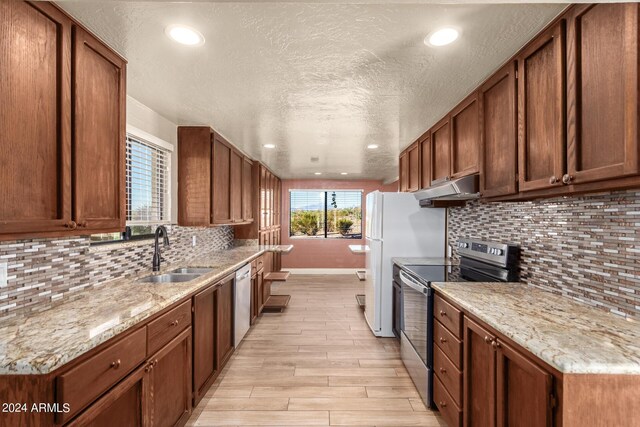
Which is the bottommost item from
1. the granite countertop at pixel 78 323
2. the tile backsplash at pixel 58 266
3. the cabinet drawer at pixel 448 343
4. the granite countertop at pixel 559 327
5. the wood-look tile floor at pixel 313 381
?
the wood-look tile floor at pixel 313 381

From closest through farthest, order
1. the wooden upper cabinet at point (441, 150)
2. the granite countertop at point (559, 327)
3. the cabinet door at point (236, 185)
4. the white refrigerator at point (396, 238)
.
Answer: the granite countertop at point (559, 327), the wooden upper cabinet at point (441, 150), the white refrigerator at point (396, 238), the cabinet door at point (236, 185)

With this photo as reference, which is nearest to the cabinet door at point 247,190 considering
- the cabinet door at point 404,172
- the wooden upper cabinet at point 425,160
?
the cabinet door at point 404,172

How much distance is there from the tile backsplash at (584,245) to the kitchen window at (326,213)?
16.8ft

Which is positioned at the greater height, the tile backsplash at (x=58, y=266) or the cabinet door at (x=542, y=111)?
the cabinet door at (x=542, y=111)

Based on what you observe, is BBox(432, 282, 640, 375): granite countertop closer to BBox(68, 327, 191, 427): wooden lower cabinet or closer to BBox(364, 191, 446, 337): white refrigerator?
BBox(364, 191, 446, 337): white refrigerator

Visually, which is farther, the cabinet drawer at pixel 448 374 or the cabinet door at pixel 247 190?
the cabinet door at pixel 247 190

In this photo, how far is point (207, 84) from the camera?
6.93 feet

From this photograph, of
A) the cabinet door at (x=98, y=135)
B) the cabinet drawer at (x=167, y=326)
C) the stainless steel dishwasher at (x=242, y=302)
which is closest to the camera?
the cabinet door at (x=98, y=135)

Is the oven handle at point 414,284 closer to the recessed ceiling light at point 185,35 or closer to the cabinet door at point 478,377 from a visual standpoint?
the cabinet door at point 478,377

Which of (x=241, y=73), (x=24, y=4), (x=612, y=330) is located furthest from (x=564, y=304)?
(x=24, y=4)

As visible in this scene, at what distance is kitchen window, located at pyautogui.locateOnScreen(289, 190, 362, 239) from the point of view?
295 inches

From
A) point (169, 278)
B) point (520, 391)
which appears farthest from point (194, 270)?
point (520, 391)

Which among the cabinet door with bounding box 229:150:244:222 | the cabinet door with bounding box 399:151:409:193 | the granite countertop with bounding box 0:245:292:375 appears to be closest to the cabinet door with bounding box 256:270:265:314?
the cabinet door with bounding box 229:150:244:222

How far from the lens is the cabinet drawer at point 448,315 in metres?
1.79
